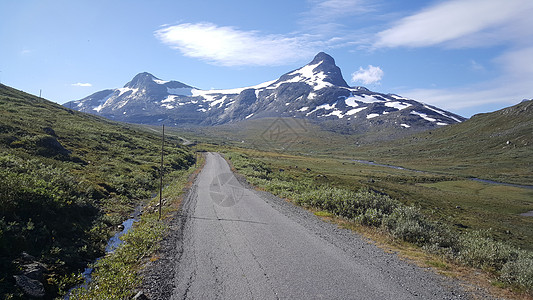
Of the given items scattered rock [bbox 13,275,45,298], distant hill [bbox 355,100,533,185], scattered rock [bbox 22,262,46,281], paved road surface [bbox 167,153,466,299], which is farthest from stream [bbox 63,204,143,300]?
distant hill [bbox 355,100,533,185]

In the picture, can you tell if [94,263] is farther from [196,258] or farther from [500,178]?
[500,178]

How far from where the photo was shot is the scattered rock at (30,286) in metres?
8.45

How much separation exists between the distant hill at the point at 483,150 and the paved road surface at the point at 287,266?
10815 centimetres

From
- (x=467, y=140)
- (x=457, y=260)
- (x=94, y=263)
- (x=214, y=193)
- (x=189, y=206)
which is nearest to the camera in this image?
(x=457, y=260)

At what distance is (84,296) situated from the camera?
27.2 feet

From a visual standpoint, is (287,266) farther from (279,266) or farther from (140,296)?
(140,296)

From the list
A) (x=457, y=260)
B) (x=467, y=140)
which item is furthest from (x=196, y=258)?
(x=467, y=140)

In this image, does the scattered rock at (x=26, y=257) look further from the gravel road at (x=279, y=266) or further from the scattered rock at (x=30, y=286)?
the gravel road at (x=279, y=266)

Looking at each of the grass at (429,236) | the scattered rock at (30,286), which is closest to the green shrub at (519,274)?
the grass at (429,236)

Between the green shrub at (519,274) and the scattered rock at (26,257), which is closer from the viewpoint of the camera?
the green shrub at (519,274)

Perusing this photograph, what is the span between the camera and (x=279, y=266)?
370 inches

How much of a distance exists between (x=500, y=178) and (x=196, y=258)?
119 m

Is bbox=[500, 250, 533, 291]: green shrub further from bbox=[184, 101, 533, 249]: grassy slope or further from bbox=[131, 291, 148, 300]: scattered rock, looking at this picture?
bbox=[184, 101, 533, 249]: grassy slope

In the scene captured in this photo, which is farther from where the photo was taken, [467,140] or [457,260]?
[467,140]
